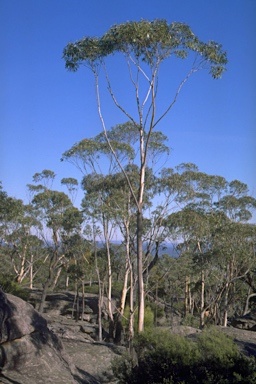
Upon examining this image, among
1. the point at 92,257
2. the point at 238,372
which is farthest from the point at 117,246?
the point at 238,372

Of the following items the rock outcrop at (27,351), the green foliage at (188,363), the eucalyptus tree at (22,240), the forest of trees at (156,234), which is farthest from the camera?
the eucalyptus tree at (22,240)

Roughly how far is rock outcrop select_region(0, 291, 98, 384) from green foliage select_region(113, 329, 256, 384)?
84.4 inches

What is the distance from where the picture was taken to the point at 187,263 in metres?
26.3

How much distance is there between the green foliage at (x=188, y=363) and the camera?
7562 millimetres

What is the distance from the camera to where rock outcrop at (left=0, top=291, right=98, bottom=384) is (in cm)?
956

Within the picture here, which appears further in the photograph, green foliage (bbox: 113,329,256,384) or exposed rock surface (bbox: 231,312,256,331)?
exposed rock surface (bbox: 231,312,256,331)

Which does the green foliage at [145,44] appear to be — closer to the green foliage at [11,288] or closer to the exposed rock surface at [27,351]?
the exposed rock surface at [27,351]

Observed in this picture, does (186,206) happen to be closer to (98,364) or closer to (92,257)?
(92,257)

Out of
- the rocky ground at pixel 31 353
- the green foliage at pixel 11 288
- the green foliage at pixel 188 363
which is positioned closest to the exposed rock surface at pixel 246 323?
the green foliage at pixel 11 288

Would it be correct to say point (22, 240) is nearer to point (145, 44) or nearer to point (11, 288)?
point (11, 288)

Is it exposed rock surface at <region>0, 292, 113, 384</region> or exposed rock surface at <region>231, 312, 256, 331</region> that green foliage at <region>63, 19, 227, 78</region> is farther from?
exposed rock surface at <region>231, 312, 256, 331</region>

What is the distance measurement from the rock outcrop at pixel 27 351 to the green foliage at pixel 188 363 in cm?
214

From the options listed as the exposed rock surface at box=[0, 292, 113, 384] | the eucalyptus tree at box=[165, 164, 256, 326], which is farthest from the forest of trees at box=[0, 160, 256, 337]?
the exposed rock surface at box=[0, 292, 113, 384]

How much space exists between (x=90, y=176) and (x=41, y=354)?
1608 centimetres
